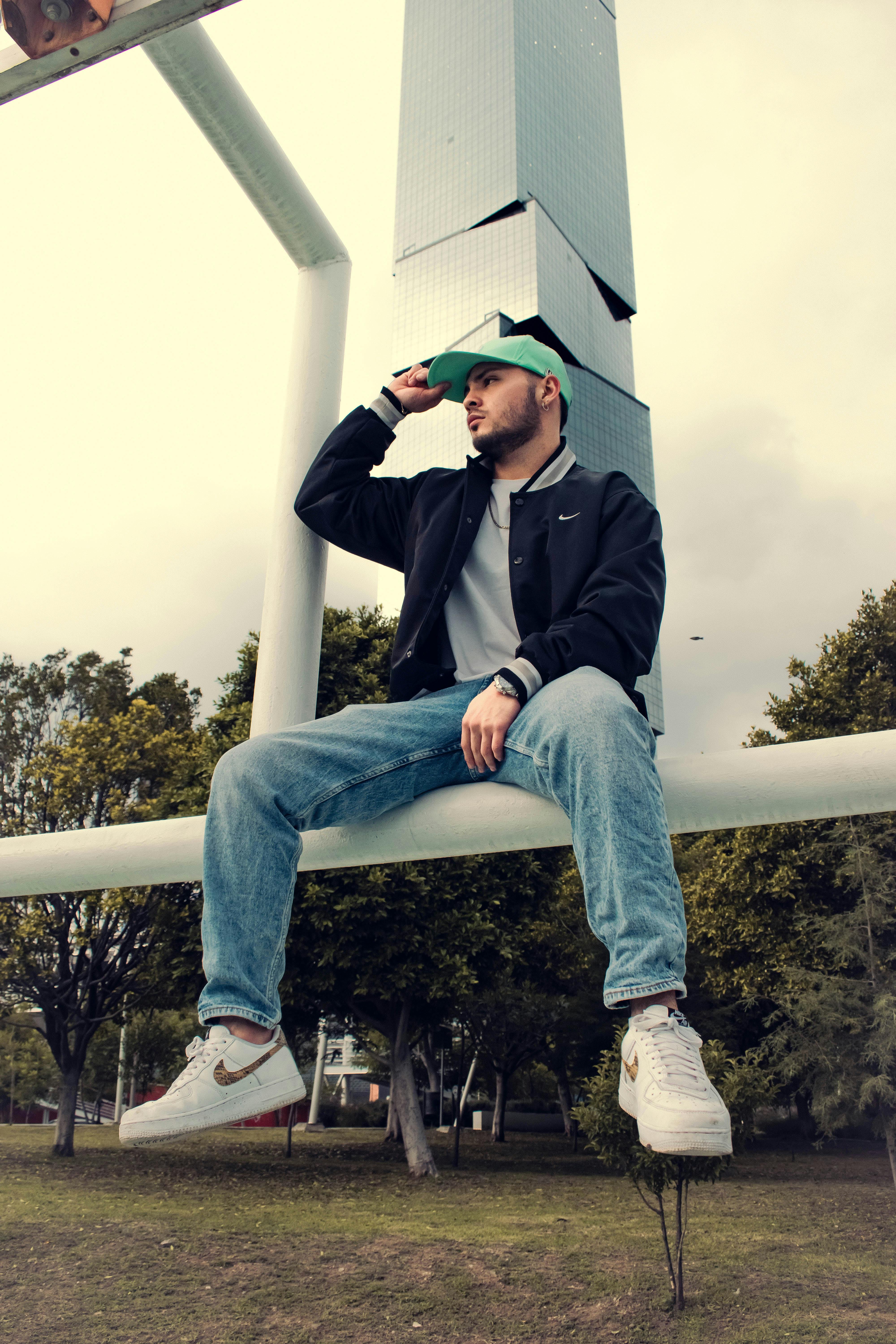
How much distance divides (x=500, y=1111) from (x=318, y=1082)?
7.22 meters

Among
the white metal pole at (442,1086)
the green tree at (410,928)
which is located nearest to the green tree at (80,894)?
the green tree at (410,928)

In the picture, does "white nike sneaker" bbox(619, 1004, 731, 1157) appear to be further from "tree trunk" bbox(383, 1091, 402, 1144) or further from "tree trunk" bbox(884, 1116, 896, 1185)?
"tree trunk" bbox(383, 1091, 402, 1144)

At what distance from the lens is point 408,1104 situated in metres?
17.2

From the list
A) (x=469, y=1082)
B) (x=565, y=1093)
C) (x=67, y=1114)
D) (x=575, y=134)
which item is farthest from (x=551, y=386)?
(x=575, y=134)

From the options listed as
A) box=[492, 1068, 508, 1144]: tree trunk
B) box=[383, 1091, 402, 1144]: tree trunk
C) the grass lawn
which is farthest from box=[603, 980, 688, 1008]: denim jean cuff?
box=[492, 1068, 508, 1144]: tree trunk

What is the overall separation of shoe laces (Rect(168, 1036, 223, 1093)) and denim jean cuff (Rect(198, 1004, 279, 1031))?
42 millimetres

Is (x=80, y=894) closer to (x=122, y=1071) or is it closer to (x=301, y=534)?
(x=122, y=1071)

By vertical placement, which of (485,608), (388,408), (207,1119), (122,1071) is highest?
(388,408)

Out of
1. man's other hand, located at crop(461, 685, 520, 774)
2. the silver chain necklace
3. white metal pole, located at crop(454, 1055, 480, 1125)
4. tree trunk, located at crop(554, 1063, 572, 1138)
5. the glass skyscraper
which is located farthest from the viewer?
the glass skyscraper

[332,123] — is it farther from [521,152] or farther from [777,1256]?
[521,152]

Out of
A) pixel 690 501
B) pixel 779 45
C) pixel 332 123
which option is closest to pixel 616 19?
pixel 779 45

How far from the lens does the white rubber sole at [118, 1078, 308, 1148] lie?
147 cm

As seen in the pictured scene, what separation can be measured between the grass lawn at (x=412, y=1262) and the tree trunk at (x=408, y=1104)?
622 mm

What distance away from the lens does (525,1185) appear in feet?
53.4
